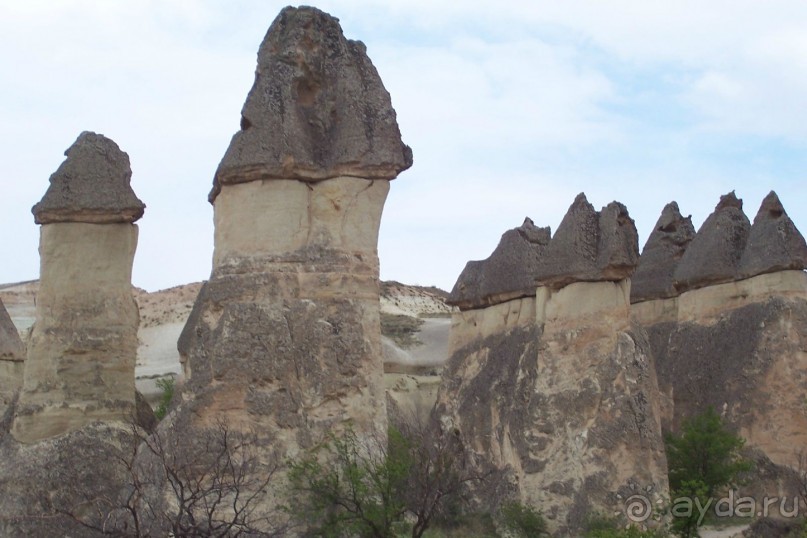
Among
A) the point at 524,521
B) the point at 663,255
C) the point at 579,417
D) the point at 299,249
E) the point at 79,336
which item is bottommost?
the point at 524,521

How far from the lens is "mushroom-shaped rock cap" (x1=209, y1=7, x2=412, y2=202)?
13.3m

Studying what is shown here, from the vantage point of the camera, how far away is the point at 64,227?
1498 centimetres

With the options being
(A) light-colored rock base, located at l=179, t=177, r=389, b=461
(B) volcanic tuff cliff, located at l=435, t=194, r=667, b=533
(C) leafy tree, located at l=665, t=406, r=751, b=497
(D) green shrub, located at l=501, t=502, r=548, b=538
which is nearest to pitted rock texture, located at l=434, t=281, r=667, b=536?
(B) volcanic tuff cliff, located at l=435, t=194, r=667, b=533

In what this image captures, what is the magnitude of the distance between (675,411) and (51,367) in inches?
348

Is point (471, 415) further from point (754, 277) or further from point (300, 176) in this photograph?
point (300, 176)

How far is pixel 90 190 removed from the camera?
15.0m

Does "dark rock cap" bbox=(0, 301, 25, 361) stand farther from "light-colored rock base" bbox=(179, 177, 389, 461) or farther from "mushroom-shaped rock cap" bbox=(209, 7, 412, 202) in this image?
Answer: "light-colored rock base" bbox=(179, 177, 389, 461)

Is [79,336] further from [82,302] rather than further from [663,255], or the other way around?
[663,255]

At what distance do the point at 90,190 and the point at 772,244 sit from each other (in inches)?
359

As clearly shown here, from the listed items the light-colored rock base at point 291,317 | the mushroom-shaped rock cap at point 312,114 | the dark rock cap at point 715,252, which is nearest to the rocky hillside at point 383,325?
the dark rock cap at point 715,252

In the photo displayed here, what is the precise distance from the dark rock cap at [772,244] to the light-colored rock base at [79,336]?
851 centimetres

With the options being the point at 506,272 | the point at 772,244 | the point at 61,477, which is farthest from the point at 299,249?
the point at 772,244

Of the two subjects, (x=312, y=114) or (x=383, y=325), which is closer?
(x=312, y=114)

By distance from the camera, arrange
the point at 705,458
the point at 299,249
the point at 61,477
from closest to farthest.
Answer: the point at 299,249
the point at 61,477
the point at 705,458
